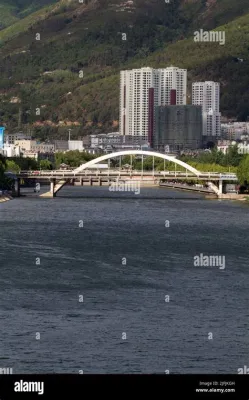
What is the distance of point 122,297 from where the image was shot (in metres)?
36.4

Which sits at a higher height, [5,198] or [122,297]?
[122,297]

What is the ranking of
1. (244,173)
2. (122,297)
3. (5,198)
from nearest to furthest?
(122,297) → (5,198) → (244,173)

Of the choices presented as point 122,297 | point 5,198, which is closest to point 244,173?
point 5,198

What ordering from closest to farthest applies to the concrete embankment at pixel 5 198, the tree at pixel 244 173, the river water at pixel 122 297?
the river water at pixel 122 297
the concrete embankment at pixel 5 198
the tree at pixel 244 173

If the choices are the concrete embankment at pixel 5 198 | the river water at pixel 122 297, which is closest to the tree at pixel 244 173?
the concrete embankment at pixel 5 198

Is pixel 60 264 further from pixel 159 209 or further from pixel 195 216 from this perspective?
pixel 159 209

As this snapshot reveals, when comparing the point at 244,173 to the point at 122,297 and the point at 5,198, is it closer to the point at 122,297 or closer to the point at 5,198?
the point at 5,198

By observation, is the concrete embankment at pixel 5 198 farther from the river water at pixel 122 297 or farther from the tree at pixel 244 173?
the river water at pixel 122 297

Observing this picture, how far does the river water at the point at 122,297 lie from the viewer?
90.8 ft

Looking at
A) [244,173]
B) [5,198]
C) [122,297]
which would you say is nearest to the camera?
[122,297]

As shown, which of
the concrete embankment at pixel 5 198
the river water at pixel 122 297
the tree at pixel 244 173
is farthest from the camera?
the tree at pixel 244 173

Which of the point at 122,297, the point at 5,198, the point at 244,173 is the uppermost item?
the point at 122,297

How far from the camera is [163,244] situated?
181 ft

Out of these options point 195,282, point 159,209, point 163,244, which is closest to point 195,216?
point 159,209
